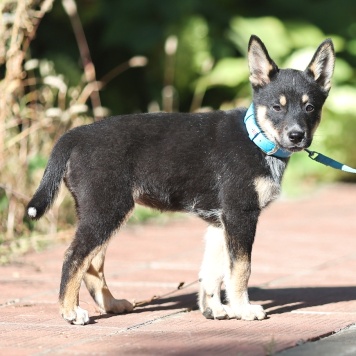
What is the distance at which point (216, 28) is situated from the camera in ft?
52.4

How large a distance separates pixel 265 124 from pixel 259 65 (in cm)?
43

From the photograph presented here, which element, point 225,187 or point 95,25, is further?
point 95,25

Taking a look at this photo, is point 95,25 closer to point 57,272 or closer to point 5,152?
point 5,152

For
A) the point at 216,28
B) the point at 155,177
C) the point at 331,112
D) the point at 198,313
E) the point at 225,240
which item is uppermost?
the point at 216,28

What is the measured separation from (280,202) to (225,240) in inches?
272

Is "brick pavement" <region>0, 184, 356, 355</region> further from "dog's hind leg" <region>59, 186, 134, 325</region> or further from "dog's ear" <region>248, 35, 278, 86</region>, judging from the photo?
"dog's ear" <region>248, 35, 278, 86</region>

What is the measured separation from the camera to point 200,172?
5801 millimetres

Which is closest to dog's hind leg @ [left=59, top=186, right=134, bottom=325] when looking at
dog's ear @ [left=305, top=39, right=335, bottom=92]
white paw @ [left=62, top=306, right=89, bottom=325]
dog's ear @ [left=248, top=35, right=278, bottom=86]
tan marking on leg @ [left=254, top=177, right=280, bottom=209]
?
white paw @ [left=62, top=306, right=89, bottom=325]

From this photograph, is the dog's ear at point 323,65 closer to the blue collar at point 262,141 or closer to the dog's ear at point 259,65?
the dog's ear at point 259,65

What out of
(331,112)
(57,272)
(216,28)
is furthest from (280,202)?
(57,272)

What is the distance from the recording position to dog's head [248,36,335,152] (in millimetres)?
5699

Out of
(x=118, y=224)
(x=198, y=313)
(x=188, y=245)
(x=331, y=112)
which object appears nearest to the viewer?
(x=118, y=224)

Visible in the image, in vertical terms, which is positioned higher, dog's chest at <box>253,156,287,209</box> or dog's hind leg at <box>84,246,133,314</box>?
dog's chest at <box>253,156,287,209</box>

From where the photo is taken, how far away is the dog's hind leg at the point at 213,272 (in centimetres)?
574
